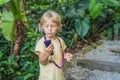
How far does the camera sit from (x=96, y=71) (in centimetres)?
456

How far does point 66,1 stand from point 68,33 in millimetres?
663

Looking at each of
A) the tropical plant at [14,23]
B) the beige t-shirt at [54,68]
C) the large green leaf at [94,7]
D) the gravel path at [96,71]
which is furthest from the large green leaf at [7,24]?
the large green leaf at [94,7]

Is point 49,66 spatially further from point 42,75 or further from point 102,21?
point 102,21

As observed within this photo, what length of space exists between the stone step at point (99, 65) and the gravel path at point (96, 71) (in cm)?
5

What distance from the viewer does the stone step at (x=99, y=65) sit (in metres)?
4.47

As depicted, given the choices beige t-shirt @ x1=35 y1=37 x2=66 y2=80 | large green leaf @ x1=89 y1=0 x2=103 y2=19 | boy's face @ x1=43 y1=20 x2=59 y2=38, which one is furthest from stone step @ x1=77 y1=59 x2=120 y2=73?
boy's face @ x1=43 y1=20 x2=59 y2=38

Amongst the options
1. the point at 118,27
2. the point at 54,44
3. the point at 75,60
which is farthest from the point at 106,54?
the point at 54,44

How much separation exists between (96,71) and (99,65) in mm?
91

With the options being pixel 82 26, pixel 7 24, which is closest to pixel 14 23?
pixel 7 24

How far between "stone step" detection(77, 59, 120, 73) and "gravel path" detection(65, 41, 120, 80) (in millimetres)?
53

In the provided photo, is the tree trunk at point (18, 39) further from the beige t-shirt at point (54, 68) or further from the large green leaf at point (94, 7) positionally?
the large green leaf at point (94, 7)

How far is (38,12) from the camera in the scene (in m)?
5.66

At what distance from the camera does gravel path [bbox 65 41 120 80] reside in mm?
4340

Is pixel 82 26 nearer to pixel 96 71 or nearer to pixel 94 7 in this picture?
pixel 94 7
